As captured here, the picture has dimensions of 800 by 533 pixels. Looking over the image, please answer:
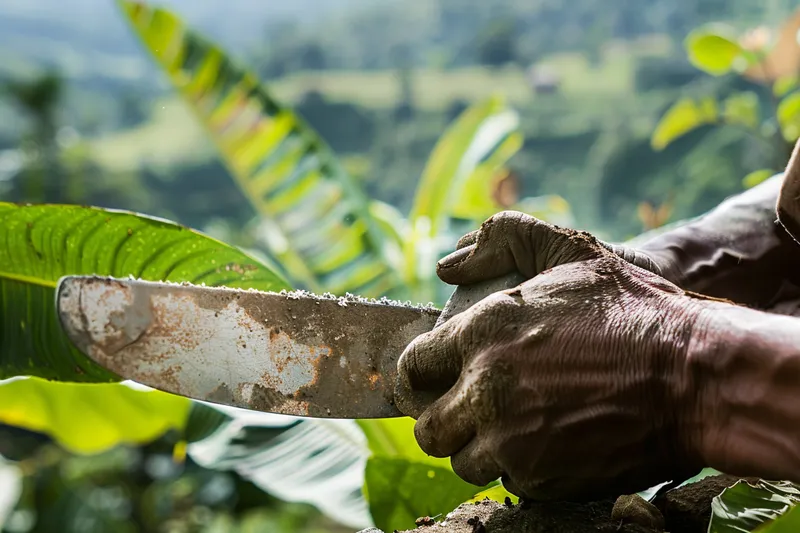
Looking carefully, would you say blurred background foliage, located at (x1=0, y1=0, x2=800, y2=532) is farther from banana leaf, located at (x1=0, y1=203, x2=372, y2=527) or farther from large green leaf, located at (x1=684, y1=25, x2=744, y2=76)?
banana leaf, located at (x1=0, y1=203, x2=372, y2=527)

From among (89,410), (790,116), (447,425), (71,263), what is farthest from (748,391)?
(790,116)

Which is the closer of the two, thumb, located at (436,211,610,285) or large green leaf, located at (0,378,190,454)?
thumb, located at (436,211,610,285)

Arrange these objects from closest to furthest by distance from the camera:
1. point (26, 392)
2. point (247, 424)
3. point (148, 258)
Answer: point (148, 258) < point (247, 424) < point (26, 392)

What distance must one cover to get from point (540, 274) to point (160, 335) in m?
0.35

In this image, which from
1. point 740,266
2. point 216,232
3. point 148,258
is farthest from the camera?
point 216,232

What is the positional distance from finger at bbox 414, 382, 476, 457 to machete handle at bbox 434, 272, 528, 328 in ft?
0.27

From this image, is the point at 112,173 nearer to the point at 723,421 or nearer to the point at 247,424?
the point at 247,424

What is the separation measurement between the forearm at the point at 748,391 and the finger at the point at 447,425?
0.56 feet

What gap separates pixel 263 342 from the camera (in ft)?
2.15

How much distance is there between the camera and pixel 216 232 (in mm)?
3922

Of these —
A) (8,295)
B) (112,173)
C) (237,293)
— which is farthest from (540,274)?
(112,173)

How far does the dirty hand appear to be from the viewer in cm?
52

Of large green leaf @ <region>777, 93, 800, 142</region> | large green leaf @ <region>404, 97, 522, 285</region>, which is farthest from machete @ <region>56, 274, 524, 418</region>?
large green leaf @ <region>777, 93, 800, 142</region>

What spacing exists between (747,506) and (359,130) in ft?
14.7
